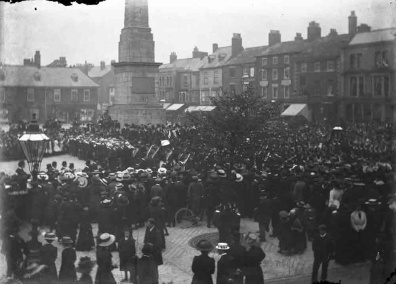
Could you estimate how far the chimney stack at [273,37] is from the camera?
54969mm

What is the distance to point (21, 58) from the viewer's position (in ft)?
30.9

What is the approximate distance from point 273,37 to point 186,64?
15.4 m

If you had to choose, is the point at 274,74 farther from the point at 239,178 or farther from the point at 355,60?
the point at 239,178

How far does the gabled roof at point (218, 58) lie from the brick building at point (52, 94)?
49.1 feet

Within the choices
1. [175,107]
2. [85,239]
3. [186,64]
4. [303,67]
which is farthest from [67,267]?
[186,64]

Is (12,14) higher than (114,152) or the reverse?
higher

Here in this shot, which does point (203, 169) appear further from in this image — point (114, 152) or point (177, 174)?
point (114, 152)

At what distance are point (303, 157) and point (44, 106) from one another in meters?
44.1

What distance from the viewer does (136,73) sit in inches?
1227

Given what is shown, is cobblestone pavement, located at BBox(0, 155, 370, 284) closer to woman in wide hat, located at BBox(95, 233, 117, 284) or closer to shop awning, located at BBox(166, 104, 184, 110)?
woman in wide hat, located at BBox(95, 233, 117, 284)

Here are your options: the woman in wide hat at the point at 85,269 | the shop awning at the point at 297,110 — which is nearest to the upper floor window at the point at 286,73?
the shop awning at the point at 297,110

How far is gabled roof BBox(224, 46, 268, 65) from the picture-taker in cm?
5618

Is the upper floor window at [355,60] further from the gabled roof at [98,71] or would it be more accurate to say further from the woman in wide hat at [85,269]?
the gabled roof at [98,71]

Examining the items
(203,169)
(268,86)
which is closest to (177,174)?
(203,169)
